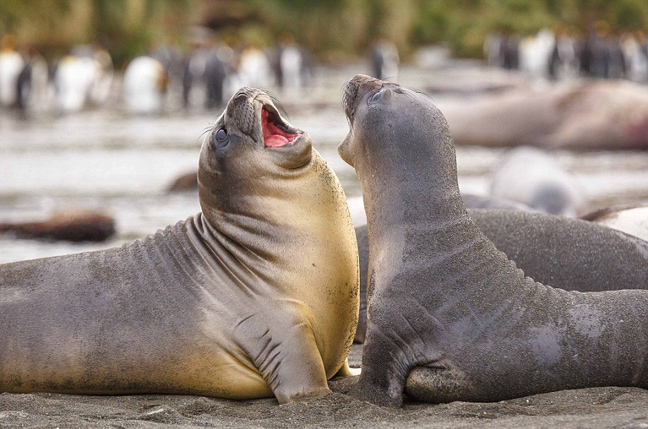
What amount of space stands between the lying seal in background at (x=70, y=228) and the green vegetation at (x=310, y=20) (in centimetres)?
2968

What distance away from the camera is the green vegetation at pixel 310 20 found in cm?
3953

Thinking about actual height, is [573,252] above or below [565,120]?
above

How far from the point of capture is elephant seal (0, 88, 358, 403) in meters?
4.60

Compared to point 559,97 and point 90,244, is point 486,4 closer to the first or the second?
point 559,97

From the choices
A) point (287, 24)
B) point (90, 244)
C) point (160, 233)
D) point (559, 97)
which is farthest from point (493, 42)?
point (160, 233)

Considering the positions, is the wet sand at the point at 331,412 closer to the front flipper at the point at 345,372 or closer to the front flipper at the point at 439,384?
the front flipper at the point at 439,384

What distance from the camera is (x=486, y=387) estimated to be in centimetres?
421

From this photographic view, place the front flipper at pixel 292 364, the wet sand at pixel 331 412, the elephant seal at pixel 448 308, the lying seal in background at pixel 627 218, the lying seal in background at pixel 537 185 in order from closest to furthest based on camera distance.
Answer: the wet sand at pixel 331 412
the elephant seal at pixel 448 308
the front flipper at pixel 292 364
the lying seal in background at pixel 627 218
the lying seal in background at pixel 537 185

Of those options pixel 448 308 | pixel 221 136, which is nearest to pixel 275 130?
pixel 221 136

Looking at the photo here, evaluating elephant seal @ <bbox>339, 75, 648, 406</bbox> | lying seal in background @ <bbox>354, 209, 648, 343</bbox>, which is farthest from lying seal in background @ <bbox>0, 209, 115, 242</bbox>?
elephant seal @ <bbox>339, 75, 648, 406</bbox>

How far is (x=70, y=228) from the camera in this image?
9984 millimetres

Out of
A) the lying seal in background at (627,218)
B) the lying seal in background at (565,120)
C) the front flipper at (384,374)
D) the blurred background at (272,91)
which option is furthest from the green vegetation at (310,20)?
the front flipper at (384,374)

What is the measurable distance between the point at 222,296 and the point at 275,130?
2.75 ft

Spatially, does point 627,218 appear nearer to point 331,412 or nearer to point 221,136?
point 221,136
